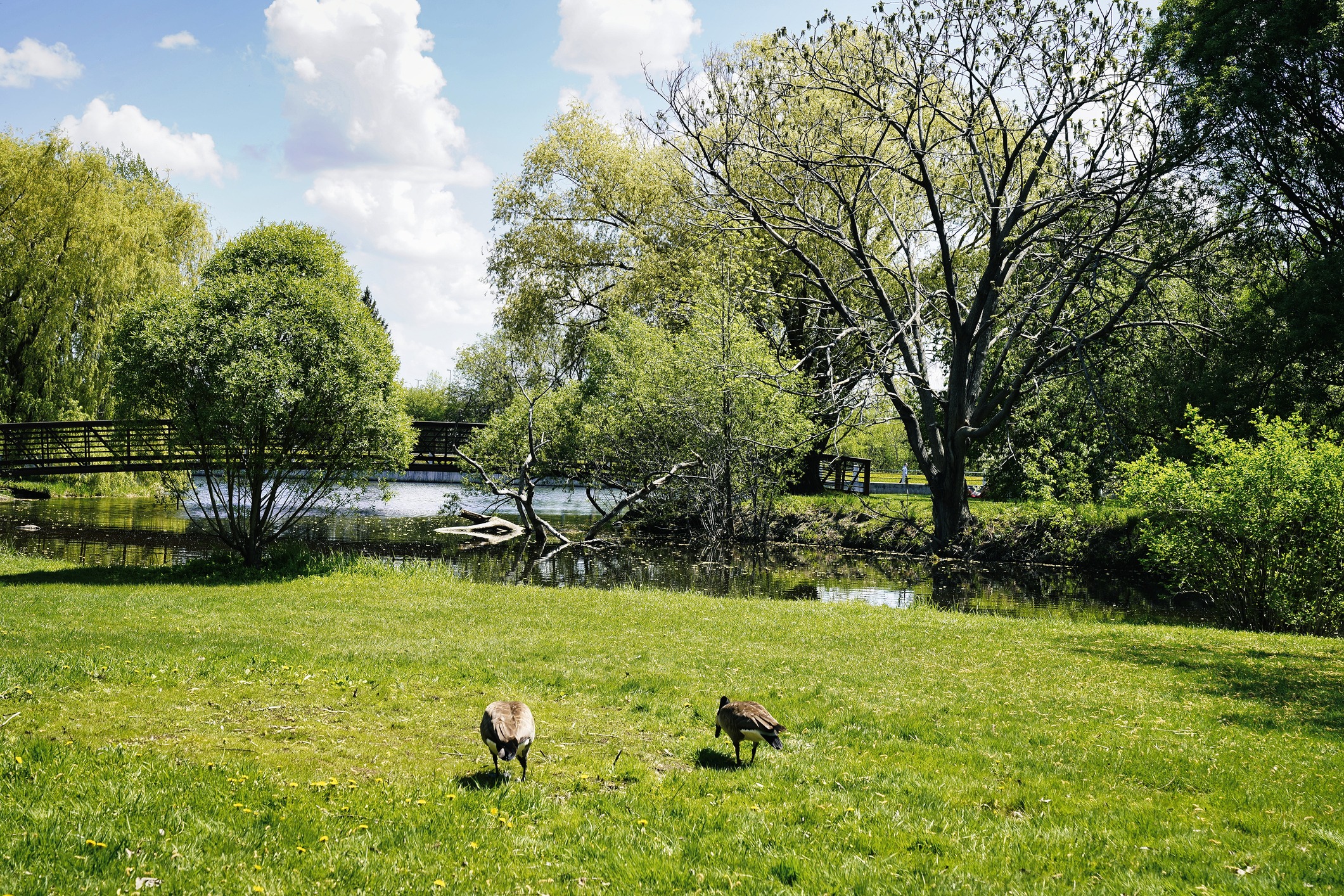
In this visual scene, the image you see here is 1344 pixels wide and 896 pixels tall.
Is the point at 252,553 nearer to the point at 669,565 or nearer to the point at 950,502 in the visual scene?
the point at 669,565

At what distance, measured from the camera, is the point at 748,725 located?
743 centimetres

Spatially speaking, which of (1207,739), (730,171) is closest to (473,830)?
(1207,739)

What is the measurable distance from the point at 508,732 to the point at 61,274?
41.9 metres

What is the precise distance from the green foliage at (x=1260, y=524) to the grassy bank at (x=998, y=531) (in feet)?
23.2

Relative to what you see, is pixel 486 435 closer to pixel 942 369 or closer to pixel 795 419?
pixel 795 419

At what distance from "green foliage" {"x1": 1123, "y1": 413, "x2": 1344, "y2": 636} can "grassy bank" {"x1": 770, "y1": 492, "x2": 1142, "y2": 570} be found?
A: 708cm

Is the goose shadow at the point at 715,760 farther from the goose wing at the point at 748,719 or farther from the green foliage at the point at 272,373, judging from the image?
the green foliage at the point at 272,373

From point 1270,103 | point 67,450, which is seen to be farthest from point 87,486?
point 1270,103

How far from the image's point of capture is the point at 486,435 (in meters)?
34.7

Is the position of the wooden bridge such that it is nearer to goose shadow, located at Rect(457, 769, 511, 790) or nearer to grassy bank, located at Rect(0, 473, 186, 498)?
grassy bank, located at Rect(0, 473, 186, 498)

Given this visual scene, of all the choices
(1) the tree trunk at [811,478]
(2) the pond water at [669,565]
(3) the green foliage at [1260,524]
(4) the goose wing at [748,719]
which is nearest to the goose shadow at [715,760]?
(4) the goose wing at [748,719]

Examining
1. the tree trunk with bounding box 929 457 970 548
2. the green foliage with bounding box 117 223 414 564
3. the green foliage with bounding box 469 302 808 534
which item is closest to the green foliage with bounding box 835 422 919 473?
the green foliage with bounding box 469 302 808 534

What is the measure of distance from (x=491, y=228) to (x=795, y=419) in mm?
22883

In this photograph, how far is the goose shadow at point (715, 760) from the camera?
7.66 meters
